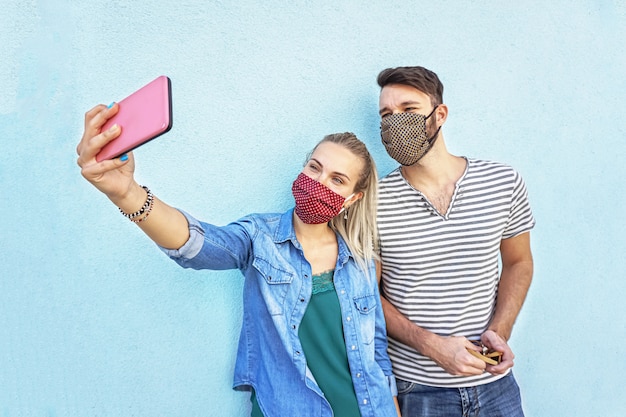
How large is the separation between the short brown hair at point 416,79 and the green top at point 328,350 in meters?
0.78

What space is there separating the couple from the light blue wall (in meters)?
0.23

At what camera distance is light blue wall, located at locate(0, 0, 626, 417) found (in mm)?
1899

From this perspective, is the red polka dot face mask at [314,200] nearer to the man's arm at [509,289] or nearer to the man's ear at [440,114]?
the man's ear at [440,114]

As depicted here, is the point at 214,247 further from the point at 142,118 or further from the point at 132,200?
the point at 142,118

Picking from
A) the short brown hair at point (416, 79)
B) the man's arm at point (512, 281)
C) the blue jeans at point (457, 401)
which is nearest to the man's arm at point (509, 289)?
the man's arm at point (512, 281)

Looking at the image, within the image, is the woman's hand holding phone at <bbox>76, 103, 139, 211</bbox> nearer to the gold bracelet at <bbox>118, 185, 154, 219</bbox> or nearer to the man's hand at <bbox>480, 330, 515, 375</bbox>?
the gold bracelet at <bbox>118, 185, 154, 219</bbox>

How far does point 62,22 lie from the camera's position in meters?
1.89

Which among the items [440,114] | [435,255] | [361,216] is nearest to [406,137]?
[440,114]

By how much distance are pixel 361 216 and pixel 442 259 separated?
32cm

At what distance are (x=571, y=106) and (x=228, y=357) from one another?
5.88 ft

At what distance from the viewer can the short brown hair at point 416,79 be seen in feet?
6.98

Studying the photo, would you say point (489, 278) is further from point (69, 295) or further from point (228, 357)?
point (69, 295)

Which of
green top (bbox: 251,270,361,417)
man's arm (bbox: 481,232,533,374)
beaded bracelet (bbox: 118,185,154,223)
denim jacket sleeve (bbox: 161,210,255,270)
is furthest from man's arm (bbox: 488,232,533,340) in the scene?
beaded bracelet (bbox: 118,185,154,223)

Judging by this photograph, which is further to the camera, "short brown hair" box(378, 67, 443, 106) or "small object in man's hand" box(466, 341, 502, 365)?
"short brown hair" box(378, 67, 443, 106)
